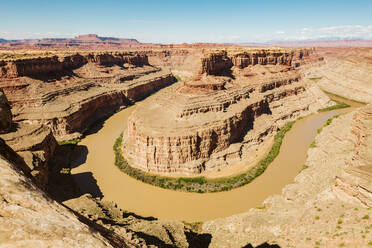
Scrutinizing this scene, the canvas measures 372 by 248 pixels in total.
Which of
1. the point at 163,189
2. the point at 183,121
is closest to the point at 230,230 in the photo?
the point at 163,189

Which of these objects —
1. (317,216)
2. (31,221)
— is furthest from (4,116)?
(317,216)

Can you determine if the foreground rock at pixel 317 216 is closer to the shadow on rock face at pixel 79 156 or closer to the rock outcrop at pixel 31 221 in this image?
the rock outcrop at pixel 31 221

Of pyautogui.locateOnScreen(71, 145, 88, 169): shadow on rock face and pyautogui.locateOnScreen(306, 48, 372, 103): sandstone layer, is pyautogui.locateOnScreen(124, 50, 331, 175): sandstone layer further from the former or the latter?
pyautogui.locateOnScreen(306, 48, 372, 103): sandstone layer

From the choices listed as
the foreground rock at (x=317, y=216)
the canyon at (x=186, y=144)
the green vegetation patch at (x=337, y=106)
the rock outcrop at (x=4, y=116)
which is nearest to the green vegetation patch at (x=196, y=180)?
the canyon at (x=186, y=144)

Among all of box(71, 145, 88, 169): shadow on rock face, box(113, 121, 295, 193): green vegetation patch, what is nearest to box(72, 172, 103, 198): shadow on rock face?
box(71, 145, 88, 169): shadow on rock face

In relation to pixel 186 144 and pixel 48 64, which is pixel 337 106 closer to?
pixel 186 144

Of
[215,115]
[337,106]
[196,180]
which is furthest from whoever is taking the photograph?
[337,106]
